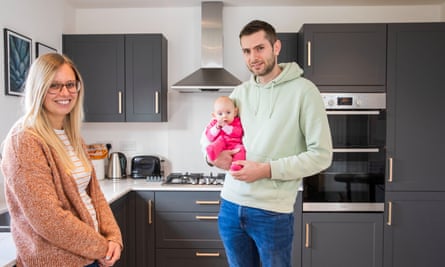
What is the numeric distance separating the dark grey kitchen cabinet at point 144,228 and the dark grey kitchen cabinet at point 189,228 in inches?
1.6

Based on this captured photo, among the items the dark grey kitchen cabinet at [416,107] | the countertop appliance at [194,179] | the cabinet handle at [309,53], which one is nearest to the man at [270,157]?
the cabinet handle at [309,53]

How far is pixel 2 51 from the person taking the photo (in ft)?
7.06

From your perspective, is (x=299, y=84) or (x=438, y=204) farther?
(x=438, y=204)

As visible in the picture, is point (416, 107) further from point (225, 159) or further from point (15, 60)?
point (15, 60)

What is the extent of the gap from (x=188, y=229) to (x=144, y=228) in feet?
1.10

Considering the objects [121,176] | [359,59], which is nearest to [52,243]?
[121,176]

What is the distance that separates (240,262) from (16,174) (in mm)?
878

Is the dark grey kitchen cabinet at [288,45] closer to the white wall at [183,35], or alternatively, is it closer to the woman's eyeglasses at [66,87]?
the white wall at [183,35]

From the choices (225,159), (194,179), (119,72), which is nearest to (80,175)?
(225,159)

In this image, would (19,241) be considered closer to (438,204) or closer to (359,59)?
(359,59)

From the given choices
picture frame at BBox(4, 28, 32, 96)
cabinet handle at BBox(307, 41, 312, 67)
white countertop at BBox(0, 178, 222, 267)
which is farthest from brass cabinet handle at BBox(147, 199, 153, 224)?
cabinet handle at BBox(307, 41, 312, 67)

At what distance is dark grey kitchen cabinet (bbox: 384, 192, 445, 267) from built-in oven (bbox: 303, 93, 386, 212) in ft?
0.48

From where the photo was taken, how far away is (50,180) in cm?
113

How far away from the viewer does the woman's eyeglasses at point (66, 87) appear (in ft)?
3.93
